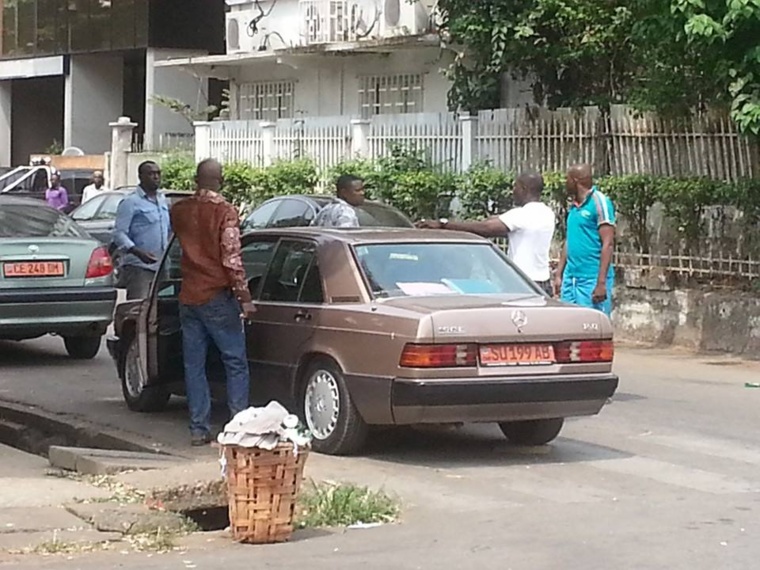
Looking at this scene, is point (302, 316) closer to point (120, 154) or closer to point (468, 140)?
point (468, 140)

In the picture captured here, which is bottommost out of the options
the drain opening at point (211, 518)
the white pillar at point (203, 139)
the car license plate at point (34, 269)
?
the drain opening at point (211, 518)

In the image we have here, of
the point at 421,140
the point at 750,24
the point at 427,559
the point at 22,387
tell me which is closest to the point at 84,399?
the point at 22,387

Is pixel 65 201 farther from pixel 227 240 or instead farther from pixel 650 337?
pixel 227 240

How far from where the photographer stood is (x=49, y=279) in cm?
1439

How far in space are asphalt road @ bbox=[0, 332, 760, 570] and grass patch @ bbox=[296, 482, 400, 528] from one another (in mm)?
135

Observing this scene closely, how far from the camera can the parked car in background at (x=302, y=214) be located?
661 inches

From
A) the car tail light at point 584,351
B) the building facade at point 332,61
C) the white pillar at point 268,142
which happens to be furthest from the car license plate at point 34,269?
the white pillar at point 268,142

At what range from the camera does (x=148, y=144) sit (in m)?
33.9

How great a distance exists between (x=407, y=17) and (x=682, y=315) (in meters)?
10.3

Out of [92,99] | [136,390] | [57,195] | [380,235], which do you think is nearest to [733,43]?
[380,235]

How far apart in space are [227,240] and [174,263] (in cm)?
149

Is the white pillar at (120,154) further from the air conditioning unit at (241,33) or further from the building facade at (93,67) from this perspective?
the air conditioning unit at (241,33)

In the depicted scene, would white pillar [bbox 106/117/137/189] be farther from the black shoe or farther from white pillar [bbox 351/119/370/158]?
the black shoe

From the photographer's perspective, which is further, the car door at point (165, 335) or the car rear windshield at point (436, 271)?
the car door at point (165, 335)
